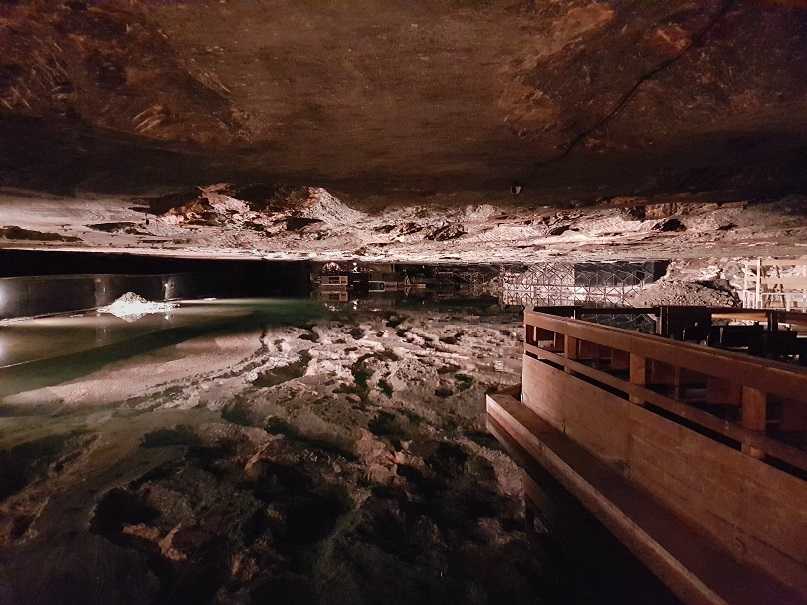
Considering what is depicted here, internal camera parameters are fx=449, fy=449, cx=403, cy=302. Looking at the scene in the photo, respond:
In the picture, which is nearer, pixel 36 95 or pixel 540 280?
pixel 36 95

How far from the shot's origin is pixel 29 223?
760 cm

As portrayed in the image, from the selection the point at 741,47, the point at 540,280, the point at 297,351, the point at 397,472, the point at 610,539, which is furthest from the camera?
the point at 540,280

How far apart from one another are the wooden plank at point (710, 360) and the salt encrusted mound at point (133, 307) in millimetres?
16360

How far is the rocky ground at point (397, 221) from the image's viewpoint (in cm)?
585

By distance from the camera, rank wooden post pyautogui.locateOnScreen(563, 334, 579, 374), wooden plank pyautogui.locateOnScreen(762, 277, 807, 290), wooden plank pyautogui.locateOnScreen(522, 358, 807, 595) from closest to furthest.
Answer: wooden plank pyautogui.locateOnScreen(522, 358, 807, 595) → wooden post pyautogui.locateOnScreen(563, 334, 579, 374) → wooden plank pyautogui.locateOnScreen(762, 277, 807, 290)

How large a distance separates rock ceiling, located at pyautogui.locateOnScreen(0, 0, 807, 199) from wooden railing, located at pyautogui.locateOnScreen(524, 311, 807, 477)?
1.60 meters

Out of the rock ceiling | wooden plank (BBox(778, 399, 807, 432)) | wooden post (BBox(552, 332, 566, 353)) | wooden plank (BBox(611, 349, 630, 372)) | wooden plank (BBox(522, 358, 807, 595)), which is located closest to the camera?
the rock ceiling

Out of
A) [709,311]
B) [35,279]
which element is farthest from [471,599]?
[35,279]

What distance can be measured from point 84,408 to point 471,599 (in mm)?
5512

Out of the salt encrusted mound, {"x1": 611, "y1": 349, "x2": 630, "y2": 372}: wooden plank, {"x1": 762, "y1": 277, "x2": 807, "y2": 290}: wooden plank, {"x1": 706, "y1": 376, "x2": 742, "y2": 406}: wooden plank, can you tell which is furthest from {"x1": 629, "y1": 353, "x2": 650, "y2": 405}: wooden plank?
the salt encrusted mound

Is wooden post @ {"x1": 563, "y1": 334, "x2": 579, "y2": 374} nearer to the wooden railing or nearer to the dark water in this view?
the wooden railing

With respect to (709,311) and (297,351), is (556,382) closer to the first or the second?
(709,311)

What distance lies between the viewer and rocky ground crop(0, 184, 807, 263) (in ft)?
19.2

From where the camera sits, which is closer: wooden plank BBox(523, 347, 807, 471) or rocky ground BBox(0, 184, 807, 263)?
wooden plank BBox(523, 347, 807, 471)
